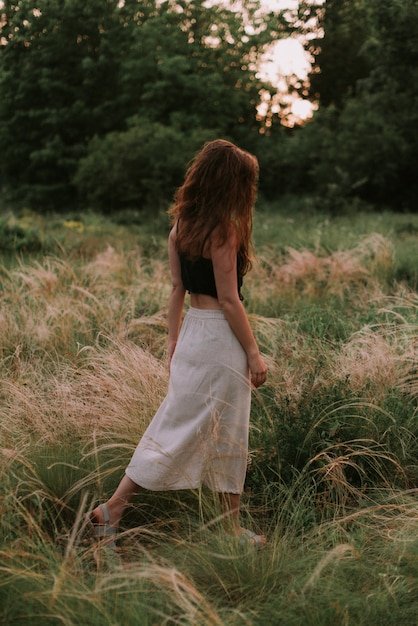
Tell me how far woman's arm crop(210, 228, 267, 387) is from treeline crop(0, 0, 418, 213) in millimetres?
16418

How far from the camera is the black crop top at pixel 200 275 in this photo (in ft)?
9.38

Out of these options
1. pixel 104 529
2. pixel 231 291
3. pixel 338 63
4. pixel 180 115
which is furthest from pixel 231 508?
pixel 338 63

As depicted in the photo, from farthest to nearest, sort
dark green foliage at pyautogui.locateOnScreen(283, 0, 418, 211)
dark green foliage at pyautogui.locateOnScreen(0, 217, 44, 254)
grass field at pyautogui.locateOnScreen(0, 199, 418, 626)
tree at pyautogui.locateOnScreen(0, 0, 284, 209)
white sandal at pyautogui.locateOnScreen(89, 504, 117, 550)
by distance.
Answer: tree at pyautogui.locateOnScreen(0, 0, 284, 209), dark green foliage at pyautogui.locateOnScreen(283, 0, 418, 211), dark green foliage at pyautogui.locateOnScreen(0, 217, 44, 254), white sandal at pyautogui.locateOnScreen(89, 504, 117, 550), grass field at pyautogui.locateOnScreen(0, 199, 418, 626)

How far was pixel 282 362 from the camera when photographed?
14.8 ft

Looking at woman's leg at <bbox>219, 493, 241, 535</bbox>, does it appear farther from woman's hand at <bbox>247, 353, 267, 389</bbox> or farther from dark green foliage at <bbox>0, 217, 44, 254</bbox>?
dark green foliage at <bbox>0, 217, 44, 254</bbox>

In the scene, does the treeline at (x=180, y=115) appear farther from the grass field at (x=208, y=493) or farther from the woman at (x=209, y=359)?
the woman at (x=209, y=359)

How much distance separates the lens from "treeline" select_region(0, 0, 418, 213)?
20.2 meters

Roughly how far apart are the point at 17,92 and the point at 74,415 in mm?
16322

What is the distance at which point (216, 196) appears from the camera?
2.80 metres

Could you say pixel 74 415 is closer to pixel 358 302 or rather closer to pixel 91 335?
pixel 91 335

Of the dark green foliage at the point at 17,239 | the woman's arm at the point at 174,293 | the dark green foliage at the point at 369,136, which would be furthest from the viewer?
the dark green foliage at the point at 369,136

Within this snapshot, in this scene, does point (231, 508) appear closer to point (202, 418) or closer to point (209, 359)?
point (202, 418)

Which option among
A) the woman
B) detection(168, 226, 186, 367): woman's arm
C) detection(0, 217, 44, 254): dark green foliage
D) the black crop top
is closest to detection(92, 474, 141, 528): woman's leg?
the woman

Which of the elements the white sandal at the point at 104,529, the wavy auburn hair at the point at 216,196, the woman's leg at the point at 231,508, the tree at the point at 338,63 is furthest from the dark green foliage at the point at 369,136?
the white sandal at the point at 104,529
